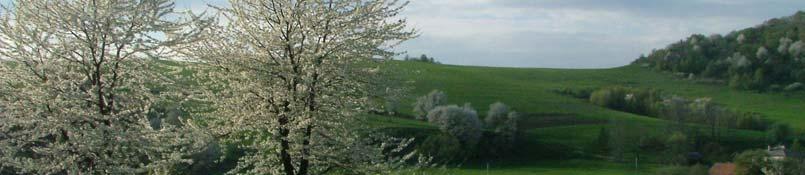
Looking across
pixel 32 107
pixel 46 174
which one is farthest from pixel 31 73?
pixel 46 174

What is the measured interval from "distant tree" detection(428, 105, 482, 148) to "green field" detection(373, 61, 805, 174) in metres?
2.23

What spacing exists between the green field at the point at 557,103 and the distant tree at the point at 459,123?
2.23m

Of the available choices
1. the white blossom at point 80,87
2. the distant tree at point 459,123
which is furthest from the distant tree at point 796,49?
the white blossom at point 80,87

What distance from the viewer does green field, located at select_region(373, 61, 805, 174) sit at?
10931 cm

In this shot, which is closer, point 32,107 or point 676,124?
point 32,107

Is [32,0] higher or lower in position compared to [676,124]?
higher

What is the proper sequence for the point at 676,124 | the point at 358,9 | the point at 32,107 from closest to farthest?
the point at 32,107 < the point at 358,9 < the point at 676,124

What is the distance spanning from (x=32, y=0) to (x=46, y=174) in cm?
286

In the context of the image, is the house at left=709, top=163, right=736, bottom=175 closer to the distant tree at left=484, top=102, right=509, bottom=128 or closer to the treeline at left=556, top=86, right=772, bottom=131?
the distant tree at left=484, top=102, right=509, bottom=128

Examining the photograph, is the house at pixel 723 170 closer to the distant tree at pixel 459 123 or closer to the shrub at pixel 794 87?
the distant tree at pixel 459 123

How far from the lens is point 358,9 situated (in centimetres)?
1733

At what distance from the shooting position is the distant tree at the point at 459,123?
107m

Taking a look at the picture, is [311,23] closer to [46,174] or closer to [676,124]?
[46,174]

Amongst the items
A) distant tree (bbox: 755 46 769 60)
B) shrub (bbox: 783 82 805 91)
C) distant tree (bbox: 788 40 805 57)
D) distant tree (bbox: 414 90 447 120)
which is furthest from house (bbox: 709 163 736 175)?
distant tree (bbox: 788 40 805 57)
